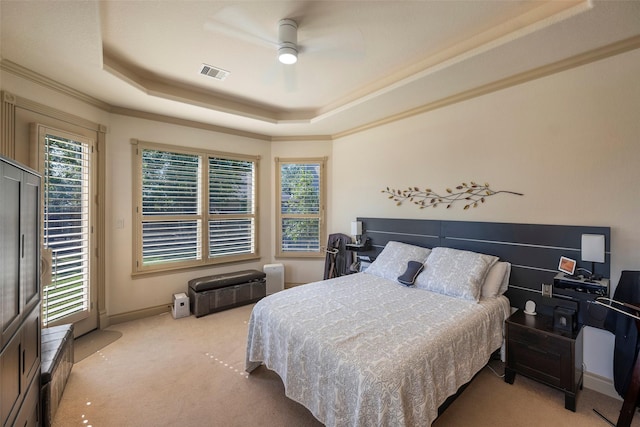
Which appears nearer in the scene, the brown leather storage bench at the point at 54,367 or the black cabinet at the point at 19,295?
the black cabinet at the point at 19,295

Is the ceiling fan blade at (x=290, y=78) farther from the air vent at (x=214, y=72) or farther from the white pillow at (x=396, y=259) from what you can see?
the white pillow at (x=396, y=259)

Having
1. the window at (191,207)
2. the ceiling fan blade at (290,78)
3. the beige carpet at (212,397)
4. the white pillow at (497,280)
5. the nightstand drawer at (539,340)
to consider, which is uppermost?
the ceiling fan blade at (290,78)

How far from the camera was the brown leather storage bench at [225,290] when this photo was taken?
379cm

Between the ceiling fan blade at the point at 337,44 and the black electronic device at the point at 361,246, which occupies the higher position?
the ceiling fan blade at the point at 337,44

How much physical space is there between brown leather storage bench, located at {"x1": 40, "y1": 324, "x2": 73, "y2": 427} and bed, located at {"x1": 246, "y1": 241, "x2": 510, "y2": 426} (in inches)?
52.0

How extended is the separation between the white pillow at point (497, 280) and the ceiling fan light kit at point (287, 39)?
271cm

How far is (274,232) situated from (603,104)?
170 inches

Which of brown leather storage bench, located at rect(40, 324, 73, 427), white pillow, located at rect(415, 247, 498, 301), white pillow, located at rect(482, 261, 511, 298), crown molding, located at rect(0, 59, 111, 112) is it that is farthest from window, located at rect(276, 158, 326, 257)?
brown leather storage bench, located at rect(40, 324, 73, 427)

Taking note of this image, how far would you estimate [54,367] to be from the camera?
6.14 feet

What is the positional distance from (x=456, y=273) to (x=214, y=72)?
326 cm

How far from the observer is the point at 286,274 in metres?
4.87

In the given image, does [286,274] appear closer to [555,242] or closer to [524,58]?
[555,242]

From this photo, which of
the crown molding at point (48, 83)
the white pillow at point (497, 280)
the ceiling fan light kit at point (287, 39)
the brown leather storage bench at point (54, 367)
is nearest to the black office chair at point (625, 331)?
the white pillow at point (497, 280)

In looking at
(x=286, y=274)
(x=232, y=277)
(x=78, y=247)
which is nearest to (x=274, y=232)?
(x=286, y=274)
